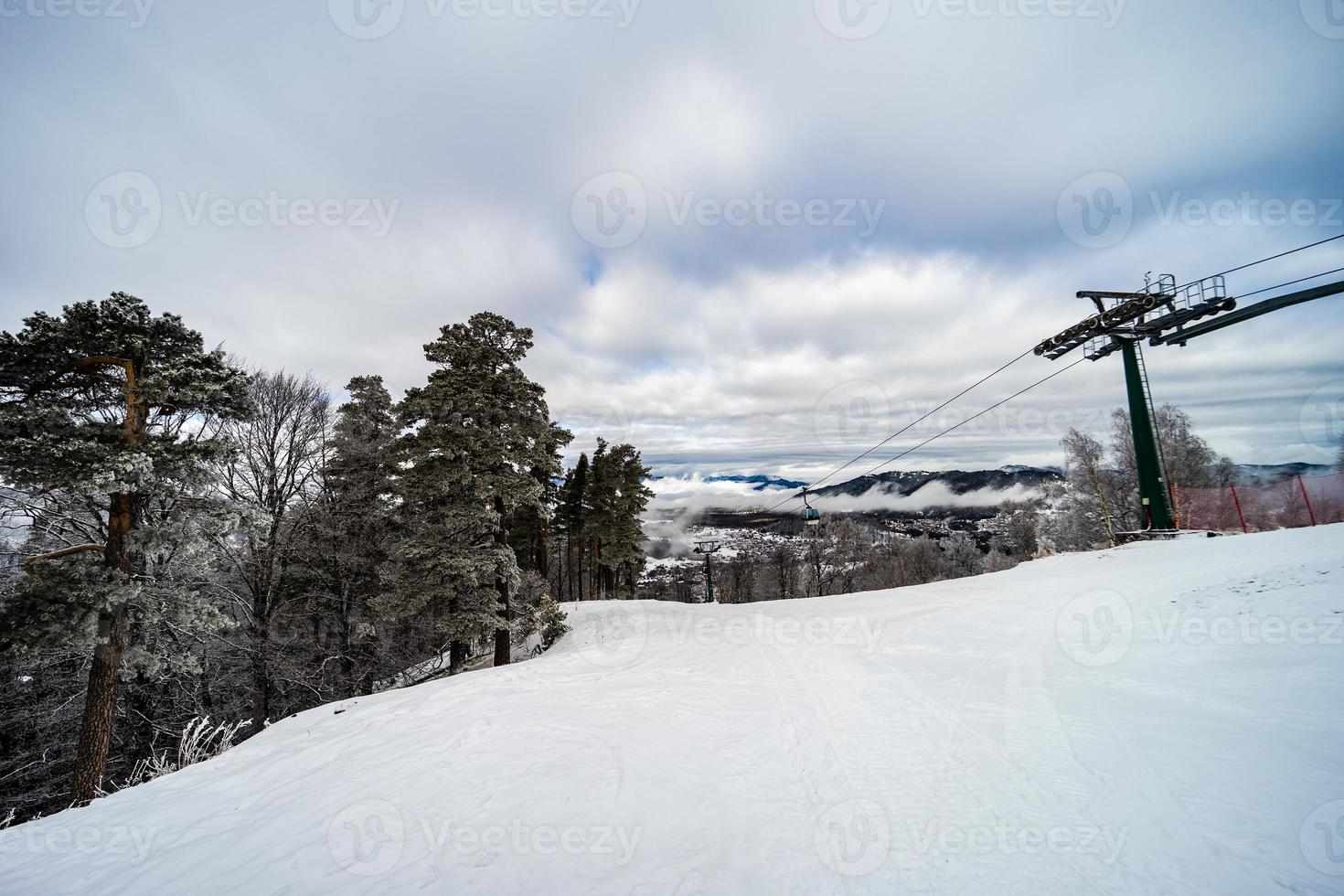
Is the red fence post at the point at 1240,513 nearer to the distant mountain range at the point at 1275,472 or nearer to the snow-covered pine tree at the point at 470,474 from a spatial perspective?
the distant mountain range at the point at 1275,472

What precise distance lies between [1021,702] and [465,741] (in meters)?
7.14

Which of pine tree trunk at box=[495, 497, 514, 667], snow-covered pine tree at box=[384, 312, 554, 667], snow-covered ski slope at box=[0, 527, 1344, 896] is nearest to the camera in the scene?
snow-covered ski slope at box=[0, 527, 1344, 896]

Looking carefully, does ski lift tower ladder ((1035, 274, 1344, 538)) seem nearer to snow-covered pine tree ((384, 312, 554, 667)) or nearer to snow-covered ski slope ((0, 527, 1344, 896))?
snow-covered ski slope ((0, 527, 1344, 896))

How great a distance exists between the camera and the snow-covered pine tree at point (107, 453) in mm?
7051

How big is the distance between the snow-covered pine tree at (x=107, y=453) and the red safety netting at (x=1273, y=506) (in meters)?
28.1

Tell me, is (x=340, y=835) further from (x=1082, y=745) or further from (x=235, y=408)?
(x=235, y=408)

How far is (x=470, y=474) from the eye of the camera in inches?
508

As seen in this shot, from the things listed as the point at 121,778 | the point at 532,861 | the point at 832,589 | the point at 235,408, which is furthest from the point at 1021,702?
the point at 832,589

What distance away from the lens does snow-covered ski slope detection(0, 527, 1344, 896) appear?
3119 mm

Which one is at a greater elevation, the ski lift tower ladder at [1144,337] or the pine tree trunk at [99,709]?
the ski lift tower ladder at [1144,337]

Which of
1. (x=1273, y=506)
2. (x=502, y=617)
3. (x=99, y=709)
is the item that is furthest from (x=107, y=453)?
(x=1273, y=506)

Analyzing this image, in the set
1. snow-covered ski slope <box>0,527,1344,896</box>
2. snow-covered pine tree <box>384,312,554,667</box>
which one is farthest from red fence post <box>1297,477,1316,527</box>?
snow-covered pine tree <box>384,312,554,667</box>

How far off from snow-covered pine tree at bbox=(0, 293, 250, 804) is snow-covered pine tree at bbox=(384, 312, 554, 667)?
452cm

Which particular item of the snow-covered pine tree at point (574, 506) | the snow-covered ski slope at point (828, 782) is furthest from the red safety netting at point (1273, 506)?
the snow-covered pine tree at point (574, 506)
